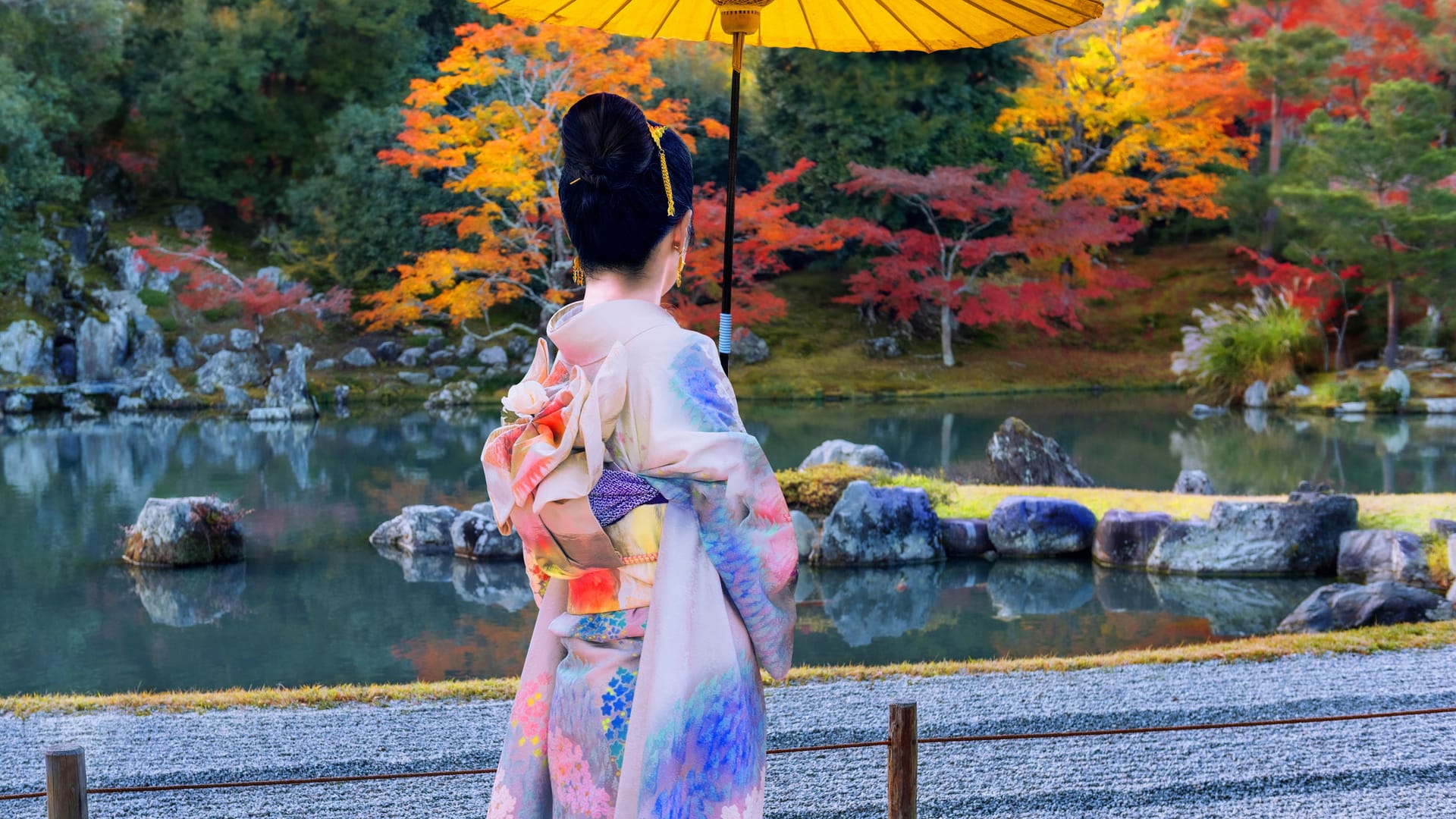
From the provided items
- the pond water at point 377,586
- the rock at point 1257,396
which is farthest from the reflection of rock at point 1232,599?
the rock at point 1257,396

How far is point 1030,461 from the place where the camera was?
27.4 feet

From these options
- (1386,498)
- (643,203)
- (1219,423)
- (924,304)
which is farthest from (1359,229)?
(643,203)

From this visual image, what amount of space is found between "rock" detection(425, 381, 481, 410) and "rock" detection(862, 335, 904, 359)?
5.06m

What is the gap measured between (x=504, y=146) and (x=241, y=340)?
4384 millimetres

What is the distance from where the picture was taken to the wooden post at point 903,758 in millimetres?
2105

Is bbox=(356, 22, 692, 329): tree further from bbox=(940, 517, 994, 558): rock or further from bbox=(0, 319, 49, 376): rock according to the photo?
bbox=(940, 517, 994, 558): rock

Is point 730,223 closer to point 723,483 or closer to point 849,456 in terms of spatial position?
point 723,483

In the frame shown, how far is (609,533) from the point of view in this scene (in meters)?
1.49

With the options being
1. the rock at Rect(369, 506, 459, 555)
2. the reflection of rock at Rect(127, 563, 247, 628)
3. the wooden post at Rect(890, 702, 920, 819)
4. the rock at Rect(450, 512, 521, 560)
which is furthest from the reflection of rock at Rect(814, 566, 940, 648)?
the wooden post at Rect(890, 702, 920, 819)

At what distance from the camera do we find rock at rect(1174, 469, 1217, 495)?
7.95 m

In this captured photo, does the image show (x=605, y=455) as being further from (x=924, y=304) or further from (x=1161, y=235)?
(x=1161, y=235)

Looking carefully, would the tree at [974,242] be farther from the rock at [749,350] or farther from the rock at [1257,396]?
the rock at [1257,396]

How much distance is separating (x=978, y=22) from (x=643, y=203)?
900 mm

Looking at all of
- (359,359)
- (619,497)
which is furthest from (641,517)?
(359,359)
